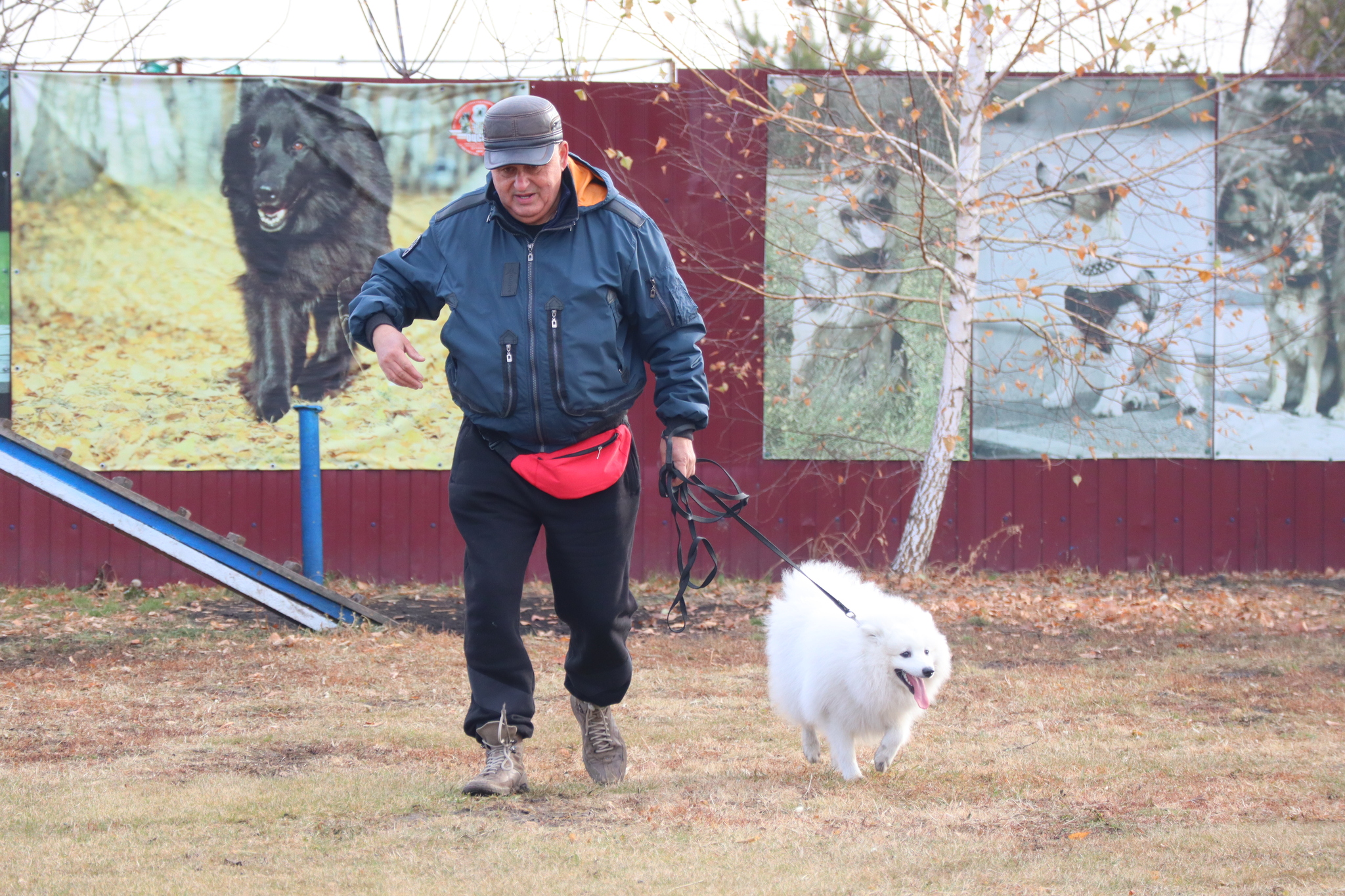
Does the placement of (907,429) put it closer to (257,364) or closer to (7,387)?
(257,364)

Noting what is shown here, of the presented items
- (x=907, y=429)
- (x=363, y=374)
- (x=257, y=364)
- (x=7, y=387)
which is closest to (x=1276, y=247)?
(x=907, y=429)

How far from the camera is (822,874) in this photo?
284 centimetres

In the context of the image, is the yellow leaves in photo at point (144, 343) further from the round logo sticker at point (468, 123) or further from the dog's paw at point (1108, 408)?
the dog's paw at point (1108, 408)

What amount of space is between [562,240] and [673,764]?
1788 millimetres

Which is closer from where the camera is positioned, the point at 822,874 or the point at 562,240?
the point at 822,874

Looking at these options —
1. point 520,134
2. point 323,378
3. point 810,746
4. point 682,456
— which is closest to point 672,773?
point 810,746

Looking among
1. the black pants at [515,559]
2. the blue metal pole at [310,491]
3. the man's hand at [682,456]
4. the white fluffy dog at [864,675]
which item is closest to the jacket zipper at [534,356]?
the black pants at [515,559]

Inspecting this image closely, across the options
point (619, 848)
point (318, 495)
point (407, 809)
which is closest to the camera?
point (619, 848)

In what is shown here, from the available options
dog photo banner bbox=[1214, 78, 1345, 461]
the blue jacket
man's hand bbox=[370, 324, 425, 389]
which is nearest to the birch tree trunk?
dog photo banner bbox=[1214, 78, 1345, 461]

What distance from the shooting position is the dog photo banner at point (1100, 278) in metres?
9.60

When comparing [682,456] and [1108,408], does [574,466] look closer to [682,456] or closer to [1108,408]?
[682,456]

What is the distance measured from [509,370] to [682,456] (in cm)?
59

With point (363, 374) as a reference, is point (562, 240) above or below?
above

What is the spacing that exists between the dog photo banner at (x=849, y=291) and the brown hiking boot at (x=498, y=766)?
623cm
